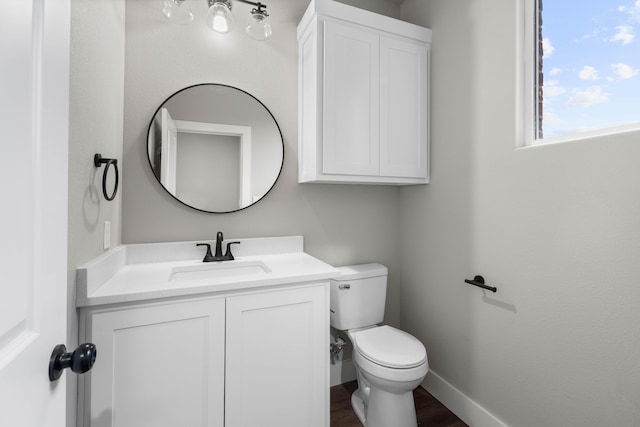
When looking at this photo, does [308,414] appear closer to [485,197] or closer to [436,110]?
[485,197]

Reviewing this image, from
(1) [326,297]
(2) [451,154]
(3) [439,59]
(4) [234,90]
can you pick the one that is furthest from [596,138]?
(4) [234,90]

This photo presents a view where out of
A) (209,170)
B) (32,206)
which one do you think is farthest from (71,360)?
(209,170)

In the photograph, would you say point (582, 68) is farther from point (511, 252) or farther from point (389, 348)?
point (389, 348)

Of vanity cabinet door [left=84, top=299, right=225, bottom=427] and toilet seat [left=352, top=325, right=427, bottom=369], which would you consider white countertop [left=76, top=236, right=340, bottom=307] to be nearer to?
vanity cabinet door [left=84, top=299, right=225, bottom=427]

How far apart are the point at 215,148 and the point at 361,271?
1179 millimetres

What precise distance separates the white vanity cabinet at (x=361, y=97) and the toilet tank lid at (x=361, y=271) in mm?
578

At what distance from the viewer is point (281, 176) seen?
1.91 metres

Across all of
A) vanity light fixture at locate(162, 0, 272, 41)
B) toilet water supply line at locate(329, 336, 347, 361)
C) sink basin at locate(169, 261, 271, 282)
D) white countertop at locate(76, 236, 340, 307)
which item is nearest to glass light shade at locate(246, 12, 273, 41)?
vanity light fixture at locate(162, 0, 272, 41)

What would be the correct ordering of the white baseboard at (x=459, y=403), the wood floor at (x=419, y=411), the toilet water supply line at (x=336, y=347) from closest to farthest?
the white baseboard at (x=459, y=403)
the wood floor at (x=419, y=411)
the toilet water supply line at (x=336, y=347)

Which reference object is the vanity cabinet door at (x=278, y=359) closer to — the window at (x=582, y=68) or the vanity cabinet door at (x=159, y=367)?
the vanity cabinet door at (x=159, y=367)

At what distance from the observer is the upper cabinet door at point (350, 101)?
167 centimetres

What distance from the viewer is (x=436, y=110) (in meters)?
1.90

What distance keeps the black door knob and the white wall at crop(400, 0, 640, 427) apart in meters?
1.63

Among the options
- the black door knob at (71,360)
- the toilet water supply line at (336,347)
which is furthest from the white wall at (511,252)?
the black door knob at (71,360)
